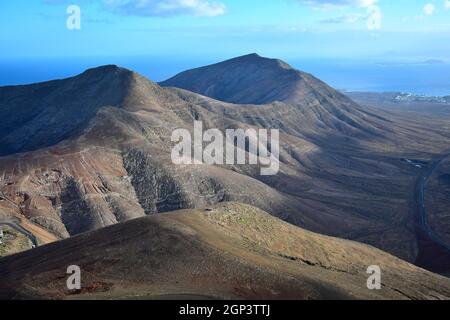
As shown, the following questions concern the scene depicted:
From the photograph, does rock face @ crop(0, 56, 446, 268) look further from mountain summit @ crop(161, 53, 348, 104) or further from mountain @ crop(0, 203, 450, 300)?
A: mountain @ crop(0, 203, 450, 300)

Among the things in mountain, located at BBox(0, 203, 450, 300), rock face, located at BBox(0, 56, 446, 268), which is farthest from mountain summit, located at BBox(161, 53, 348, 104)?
mountain, located at BBox(0, 203, 450, 300)

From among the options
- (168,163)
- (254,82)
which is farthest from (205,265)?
(254,82)

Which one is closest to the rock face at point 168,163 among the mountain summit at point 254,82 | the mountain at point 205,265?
the mountain summit at point 254,82

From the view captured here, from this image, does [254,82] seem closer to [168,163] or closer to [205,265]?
[168,163]

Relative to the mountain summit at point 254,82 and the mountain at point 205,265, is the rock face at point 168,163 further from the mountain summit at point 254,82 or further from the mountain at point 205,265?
the mountain at point 205,265

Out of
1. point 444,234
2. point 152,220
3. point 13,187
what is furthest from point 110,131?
point 444,234

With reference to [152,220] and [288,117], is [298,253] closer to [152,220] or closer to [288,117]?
[152,220]
